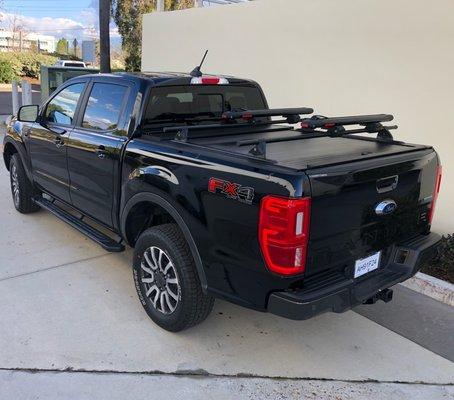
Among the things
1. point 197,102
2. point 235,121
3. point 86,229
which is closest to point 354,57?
point 235,121

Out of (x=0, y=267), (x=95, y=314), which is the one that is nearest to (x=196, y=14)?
(x=0, y=267)

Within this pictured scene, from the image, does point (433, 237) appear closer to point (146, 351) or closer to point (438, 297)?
point (438, 297)

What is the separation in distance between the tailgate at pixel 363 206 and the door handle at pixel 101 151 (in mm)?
1982

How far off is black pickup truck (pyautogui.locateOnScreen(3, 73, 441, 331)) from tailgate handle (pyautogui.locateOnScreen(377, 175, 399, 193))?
1cm

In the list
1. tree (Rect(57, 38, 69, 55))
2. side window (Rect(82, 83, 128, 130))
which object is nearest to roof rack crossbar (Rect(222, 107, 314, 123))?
side window (Rect(82, 83, 128, 130))

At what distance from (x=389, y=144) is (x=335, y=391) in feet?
6.18

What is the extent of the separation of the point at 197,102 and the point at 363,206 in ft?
6.35

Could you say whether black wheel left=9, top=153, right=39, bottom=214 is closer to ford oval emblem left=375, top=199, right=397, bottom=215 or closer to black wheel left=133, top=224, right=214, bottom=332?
black wheel left=133, top=224, right=214, bottom=332

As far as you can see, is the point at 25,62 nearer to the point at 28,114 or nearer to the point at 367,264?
the point at 28,114

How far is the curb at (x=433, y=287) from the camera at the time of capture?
4.13 metres

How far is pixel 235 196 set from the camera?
282 cm

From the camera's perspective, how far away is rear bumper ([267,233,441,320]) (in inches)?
106

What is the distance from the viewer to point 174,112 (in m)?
4.11

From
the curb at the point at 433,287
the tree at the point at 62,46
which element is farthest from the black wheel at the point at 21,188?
the tree at the point at 62,46
